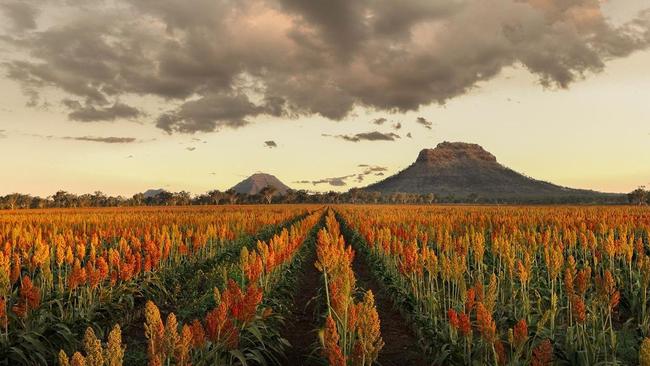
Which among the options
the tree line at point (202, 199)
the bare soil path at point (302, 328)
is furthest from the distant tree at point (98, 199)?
the bare soil path at point (302, 328)

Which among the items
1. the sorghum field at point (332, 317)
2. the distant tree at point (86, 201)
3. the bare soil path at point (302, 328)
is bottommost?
the bare soil path at point (302, 328)

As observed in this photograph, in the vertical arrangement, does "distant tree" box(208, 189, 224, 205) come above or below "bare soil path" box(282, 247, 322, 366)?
above

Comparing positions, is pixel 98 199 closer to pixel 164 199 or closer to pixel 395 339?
pixel 164 199

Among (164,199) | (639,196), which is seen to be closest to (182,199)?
(164,199)

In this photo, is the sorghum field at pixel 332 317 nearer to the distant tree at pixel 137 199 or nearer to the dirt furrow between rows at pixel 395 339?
the dirt furrow between rows at pixel 395 339

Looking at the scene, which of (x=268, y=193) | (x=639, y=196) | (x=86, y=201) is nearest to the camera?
(x=639, y=196)

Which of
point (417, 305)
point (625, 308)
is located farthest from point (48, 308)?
point (625, 308)

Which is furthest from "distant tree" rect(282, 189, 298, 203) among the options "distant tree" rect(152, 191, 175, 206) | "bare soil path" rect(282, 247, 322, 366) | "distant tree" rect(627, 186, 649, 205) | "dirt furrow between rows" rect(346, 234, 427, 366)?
"dirt furrow between rows" rect(346, 234, 427, 366)

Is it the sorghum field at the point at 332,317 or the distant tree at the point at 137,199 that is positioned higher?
the distant tree at the point at 137,199

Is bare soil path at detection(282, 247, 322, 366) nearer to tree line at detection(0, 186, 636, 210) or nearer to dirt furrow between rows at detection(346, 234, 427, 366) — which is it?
dirt furrow between rows at detection(346, 234, 427, 366)

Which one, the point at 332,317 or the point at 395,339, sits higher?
the point at 332,317

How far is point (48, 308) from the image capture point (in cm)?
857

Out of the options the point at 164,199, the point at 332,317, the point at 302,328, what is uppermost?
the point at 164,199

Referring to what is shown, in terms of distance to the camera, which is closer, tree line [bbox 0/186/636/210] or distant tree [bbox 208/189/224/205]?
tree line [bbox 0/186/636/210]
